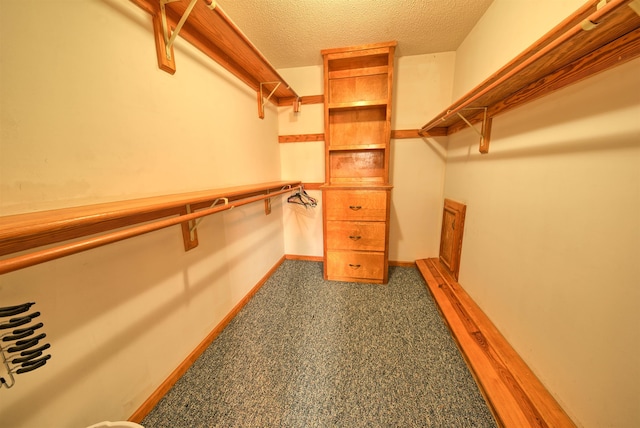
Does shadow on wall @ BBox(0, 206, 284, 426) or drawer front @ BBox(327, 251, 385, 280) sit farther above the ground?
shadow on wall @ BBox(0, 206, 284, 426)

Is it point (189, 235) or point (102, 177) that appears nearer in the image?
point (102, 177)

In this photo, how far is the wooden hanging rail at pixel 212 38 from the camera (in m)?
0.94

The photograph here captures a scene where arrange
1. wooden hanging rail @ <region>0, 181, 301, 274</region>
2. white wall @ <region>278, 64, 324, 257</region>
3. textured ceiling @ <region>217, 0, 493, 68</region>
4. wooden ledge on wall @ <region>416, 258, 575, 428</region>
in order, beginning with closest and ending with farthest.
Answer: wooden hanging rail @ <region>0, 181, 301, 274</region>
wooden ledge on wall @ <region>416, 258, 575, 428</region>
textured ceiling @ <region>217, 0, 493, 68</region>
white wall @ <region>278, 64, 324, 257</region>

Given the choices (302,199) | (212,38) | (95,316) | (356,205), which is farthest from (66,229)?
(302,199)

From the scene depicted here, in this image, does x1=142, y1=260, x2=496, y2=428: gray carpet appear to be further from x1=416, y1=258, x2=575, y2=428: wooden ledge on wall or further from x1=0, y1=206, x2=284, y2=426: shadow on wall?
x1=0, y1=206, x2=284, y2=426: shadow on wall

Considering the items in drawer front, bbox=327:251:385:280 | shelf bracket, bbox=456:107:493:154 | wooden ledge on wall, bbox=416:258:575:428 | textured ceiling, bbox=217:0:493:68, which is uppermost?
textured ceiling, bbox=217:0:493:68

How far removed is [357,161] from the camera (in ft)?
7.43

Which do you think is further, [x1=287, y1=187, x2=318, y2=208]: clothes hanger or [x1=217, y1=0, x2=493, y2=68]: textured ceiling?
[x1=287, y1=187, x2=318, y2=208]: clothes hanger

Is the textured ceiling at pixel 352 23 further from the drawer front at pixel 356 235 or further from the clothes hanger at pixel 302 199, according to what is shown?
the drawer front at pixel 356 235

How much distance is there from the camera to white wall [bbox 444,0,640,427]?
64cm

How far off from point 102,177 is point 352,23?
1.87m

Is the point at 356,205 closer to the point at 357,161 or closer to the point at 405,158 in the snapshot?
the point at 357,161

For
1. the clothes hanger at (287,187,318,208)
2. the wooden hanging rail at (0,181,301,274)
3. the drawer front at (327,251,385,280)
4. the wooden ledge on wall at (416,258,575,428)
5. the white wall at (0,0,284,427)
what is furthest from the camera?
the clothes hanger at (287,187,318,208)

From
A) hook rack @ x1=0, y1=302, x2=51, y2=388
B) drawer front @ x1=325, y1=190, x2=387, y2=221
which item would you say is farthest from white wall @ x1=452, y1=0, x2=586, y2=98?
hook rack @ x1=0, y1=302, x2=51, y2=388
